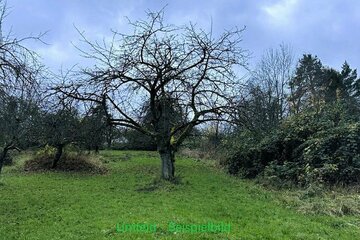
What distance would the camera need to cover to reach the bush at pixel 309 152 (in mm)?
12328

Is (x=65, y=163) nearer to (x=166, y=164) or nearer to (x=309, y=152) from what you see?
(x=166, y=164)

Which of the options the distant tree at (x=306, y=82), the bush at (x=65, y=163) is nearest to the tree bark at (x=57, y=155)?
the bush at (x=65, y=163)

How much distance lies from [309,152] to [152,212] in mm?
7756

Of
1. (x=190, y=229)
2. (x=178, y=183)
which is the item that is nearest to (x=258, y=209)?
(x=190, y=229)

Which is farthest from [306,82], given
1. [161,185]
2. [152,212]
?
[152,212]

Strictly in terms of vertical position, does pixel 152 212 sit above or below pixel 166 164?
below

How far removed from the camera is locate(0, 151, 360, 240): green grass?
685 centimetres

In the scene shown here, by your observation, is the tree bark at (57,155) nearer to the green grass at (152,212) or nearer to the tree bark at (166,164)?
the green grass at (152,212)

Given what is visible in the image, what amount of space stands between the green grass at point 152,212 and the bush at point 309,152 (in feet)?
5.92

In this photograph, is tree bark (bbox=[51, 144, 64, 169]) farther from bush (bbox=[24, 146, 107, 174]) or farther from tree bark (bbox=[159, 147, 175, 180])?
tree bark (bbox=[159, 147, 175, 180])

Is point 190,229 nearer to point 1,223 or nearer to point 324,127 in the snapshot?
point 1,223

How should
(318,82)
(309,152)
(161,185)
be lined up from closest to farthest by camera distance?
(161,185)
(309,152)
(318,82)

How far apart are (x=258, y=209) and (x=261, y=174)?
7465 millimetres

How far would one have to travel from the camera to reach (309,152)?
45.4 ft
